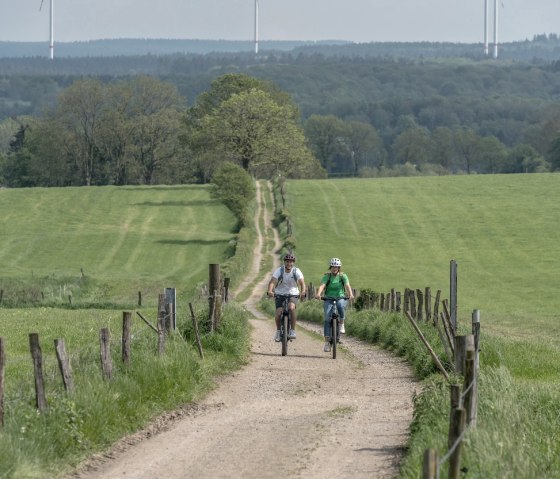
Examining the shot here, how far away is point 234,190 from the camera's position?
296 feet

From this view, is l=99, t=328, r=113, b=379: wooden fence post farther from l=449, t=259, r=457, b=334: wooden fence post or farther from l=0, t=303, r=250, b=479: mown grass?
l=449, t=259, r=457, b=334: wooden fence post

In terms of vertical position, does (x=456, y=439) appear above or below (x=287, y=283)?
above

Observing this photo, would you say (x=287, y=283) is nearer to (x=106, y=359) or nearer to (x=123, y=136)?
(x=106, y=359)

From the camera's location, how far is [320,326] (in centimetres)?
3853

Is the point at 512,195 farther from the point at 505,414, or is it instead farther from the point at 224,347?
the point at 505,414

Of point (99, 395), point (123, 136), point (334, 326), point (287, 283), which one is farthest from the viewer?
point (123, 136)

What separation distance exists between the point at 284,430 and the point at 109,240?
7556 cm

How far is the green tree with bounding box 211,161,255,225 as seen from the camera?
295 feet

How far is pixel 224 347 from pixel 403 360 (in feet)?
10.2

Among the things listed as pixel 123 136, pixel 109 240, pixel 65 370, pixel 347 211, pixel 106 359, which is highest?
pixel 65 370

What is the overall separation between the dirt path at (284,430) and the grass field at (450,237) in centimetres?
2261

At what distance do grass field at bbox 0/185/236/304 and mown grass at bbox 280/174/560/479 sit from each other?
22.2 feet

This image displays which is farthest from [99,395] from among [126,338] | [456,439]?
[456,439]

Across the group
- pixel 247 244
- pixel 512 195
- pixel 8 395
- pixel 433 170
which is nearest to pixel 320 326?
pixel 8 395
